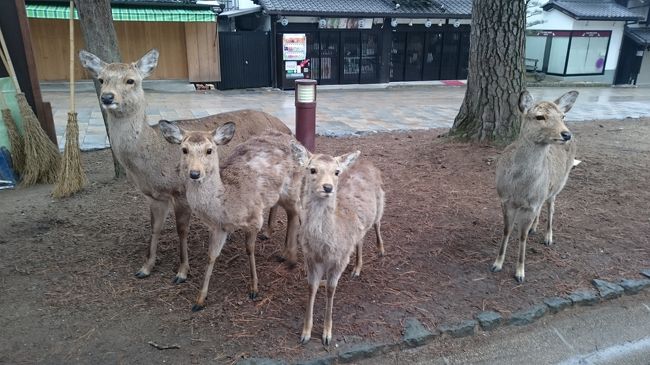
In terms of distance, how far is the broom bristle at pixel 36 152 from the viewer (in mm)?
6207

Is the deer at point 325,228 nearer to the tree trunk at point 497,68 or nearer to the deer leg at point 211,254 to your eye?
the deer leg at point 211,254

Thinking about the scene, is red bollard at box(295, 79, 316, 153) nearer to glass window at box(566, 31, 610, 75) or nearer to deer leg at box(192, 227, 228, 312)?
deer leg at box(192, 227, 228, 312)

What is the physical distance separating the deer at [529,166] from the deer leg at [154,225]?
3.19m

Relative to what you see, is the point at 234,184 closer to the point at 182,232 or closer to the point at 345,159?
the point at 182,232

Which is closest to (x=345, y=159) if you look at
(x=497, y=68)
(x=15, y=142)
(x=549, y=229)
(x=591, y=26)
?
(x=549, y=229)

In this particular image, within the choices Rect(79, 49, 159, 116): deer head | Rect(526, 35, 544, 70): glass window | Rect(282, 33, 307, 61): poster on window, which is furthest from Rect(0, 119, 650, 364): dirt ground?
Rect(526, 35, 544, 70): glass window

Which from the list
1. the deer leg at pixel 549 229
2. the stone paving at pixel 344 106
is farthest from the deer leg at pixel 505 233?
the stone paving at pixel 344 106

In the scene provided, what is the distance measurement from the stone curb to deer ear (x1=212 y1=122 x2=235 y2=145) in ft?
5.74

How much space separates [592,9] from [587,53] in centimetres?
233

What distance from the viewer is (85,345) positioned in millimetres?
3314

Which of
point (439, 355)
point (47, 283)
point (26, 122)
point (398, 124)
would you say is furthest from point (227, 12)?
point (439, 355)

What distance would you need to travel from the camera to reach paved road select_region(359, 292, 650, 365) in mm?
3383

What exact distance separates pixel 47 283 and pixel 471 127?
260 inches

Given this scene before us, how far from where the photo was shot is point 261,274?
4.29 metres
